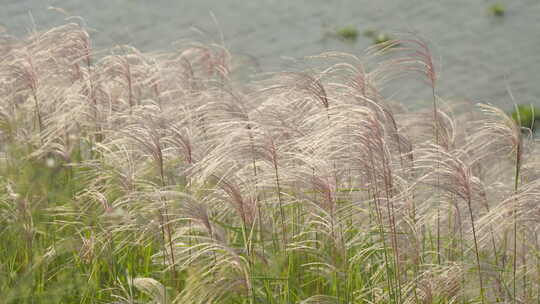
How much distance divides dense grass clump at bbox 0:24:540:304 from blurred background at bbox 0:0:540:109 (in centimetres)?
555

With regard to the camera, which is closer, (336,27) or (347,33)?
(347,33)

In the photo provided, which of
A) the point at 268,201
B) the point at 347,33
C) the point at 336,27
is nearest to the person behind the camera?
the point at 268,201

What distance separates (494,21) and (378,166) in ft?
29.7

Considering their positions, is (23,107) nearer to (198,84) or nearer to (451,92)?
(198,84)

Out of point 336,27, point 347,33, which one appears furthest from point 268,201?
point 336,27

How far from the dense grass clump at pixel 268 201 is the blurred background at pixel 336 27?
5549 millimetres

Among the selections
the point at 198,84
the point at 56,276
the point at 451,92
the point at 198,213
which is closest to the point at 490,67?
the point at 451,92

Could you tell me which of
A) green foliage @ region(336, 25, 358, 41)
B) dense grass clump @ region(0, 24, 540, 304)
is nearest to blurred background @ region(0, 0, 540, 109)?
green foliage @ region(336, 25, 358, 41)

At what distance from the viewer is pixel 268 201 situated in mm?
3178

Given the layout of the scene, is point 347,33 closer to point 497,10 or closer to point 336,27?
point 336,27

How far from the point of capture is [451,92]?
9086 millimetres

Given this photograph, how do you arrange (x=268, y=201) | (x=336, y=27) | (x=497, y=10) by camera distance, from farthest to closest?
(x=497, y=10) < (x=336, y=27) < (x=268, y=201)

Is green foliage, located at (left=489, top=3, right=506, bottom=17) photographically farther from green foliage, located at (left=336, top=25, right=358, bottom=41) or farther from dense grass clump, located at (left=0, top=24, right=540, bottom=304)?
dense grass clump, located at (left=0, top=24, right=540, bottom=304)

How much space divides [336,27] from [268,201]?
7786 millimetres
